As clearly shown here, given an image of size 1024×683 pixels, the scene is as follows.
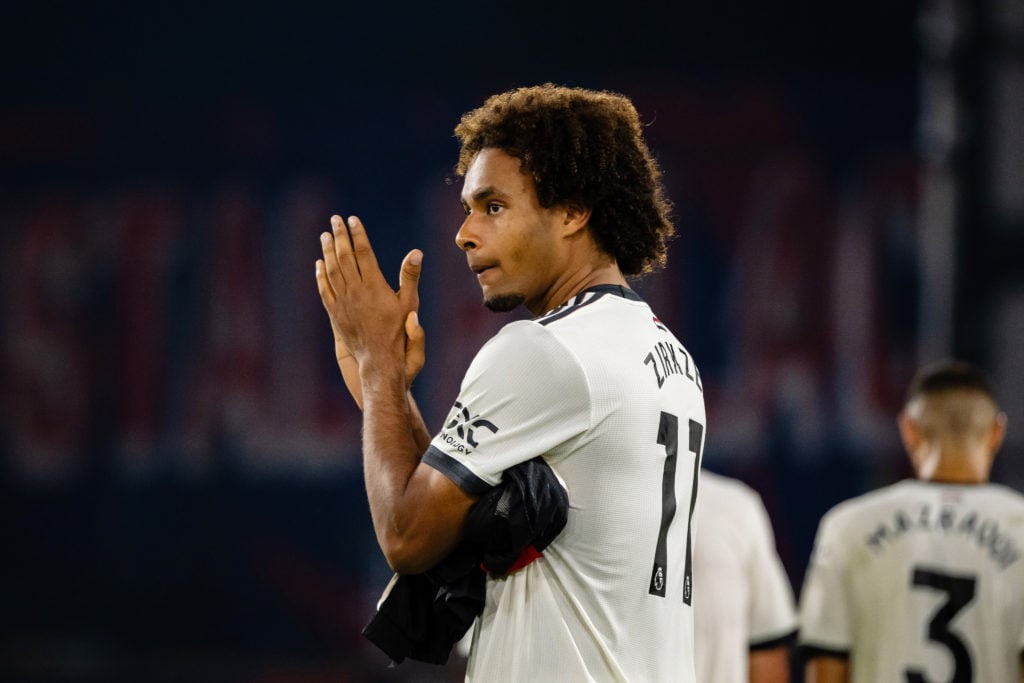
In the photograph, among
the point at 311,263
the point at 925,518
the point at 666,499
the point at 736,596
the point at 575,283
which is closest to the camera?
the point at 666,499

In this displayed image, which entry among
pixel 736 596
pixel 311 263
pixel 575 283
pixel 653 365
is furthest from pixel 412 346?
pixel 311 263

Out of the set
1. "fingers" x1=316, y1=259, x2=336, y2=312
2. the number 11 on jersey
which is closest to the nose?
"fingers" x1=316, y1=259, x2=336, y2=312

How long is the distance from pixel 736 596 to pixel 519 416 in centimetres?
189

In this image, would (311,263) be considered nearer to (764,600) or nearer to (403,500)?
(764,600)

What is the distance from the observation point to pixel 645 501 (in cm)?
210

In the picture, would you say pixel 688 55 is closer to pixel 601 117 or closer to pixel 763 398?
pixel 763 398

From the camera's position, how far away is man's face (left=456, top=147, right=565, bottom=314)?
2240 millimetres

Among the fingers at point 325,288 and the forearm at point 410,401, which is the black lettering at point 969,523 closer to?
the forearm at point 410,401

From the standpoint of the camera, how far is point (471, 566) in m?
2.06

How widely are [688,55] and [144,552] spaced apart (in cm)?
414

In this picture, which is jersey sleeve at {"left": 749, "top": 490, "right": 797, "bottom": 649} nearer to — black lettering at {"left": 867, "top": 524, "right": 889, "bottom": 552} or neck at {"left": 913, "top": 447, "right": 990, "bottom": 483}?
black lettering at {"left": 867, "top": 524, "right": 889, "bottom": 552}

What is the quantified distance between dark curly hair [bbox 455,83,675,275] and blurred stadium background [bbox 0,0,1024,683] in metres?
4.67

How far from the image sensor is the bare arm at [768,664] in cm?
376

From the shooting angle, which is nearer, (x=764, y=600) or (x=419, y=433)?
(x=419, y=433)
